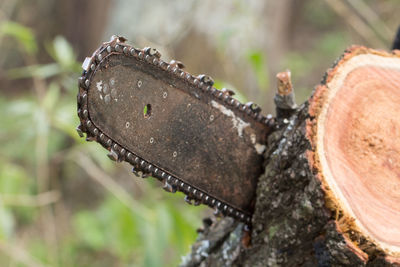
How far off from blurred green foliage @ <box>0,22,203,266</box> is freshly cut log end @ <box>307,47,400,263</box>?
93 cm

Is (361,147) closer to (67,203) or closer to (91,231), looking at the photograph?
(91,231)

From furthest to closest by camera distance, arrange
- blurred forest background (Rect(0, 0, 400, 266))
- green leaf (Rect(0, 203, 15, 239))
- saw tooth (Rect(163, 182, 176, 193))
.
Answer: blurred forest background (Rect(0, 0, 400, 266)), green leaf (Rect(0, 203, 15, 239)), saw tooth (Rect(163, 182, 176, 193))

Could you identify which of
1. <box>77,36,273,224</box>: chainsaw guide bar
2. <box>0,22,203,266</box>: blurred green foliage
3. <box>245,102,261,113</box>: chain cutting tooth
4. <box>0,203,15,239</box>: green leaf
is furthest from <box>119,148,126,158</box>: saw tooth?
<box>0,203,15,239</box>: green leaf

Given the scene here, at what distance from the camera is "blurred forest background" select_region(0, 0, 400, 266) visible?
173 centimetres

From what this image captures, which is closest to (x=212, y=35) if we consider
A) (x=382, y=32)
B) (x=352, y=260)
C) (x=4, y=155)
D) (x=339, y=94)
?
(x=382, y=32)

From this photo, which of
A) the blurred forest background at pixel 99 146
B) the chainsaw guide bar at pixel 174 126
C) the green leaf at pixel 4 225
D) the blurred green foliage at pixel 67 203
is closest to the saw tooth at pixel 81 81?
the chainsaw guide bar at pixel 174 126

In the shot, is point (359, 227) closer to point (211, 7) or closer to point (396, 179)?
point (396, 179)

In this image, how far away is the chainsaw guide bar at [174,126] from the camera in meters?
0.64

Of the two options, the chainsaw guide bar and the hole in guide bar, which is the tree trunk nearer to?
the chainsaw guide bar

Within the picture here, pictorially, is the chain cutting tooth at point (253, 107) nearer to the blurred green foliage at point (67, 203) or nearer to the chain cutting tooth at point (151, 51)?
the chain cutting tooth at point (151, 51)

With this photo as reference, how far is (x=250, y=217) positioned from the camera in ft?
2.76

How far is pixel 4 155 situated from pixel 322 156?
8.47 feet

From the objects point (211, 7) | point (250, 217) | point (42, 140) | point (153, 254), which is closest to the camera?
point (250, 217)

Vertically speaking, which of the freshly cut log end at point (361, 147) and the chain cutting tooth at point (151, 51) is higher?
the chain cutting tooth at point (151, 51)
